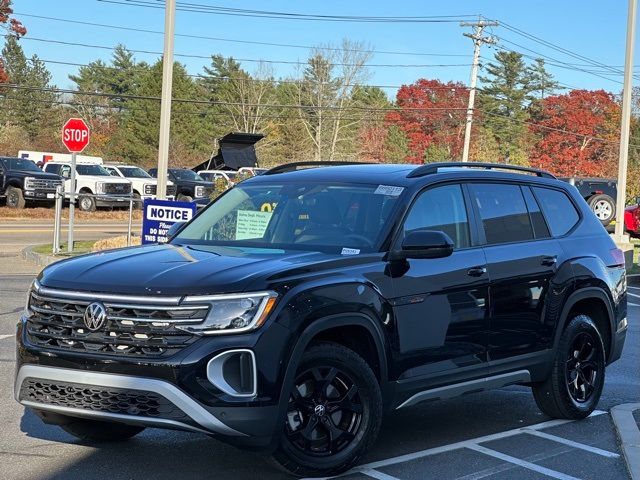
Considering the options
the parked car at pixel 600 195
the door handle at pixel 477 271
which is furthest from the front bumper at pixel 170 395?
the parked car at pixel 600 195

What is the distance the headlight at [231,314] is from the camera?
4887 mm

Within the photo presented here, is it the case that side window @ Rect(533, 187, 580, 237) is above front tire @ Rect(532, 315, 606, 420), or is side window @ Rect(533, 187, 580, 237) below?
above

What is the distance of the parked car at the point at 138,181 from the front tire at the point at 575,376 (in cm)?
3044

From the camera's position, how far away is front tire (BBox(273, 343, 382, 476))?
Answer: 17.1ft

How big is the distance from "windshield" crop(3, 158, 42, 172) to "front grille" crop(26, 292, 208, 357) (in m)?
29.9

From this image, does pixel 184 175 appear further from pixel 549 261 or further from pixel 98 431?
pixel 98 431

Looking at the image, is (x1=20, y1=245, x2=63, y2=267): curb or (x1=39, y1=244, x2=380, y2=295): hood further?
(x1=20, y1=245, x2=63, y2=267): curb

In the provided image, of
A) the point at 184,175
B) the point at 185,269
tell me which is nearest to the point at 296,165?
the point at 185,269

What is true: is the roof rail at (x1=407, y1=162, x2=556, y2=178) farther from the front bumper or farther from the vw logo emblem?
the vw logo emblem

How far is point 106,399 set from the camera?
4.96 meters

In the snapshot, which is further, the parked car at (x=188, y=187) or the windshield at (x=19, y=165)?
the parked car at (x=188, y=187)

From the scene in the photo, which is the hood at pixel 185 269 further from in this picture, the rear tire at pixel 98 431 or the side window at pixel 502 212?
the side window at pixel 502 212

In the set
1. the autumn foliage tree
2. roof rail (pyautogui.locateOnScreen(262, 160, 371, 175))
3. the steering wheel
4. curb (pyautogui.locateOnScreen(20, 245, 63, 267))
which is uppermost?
the autumn foliage tree

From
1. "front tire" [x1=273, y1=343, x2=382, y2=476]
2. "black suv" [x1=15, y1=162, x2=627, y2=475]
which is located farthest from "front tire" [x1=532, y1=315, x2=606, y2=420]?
"front tire" [x1=273, y1=343, x2=382, y2=476]
